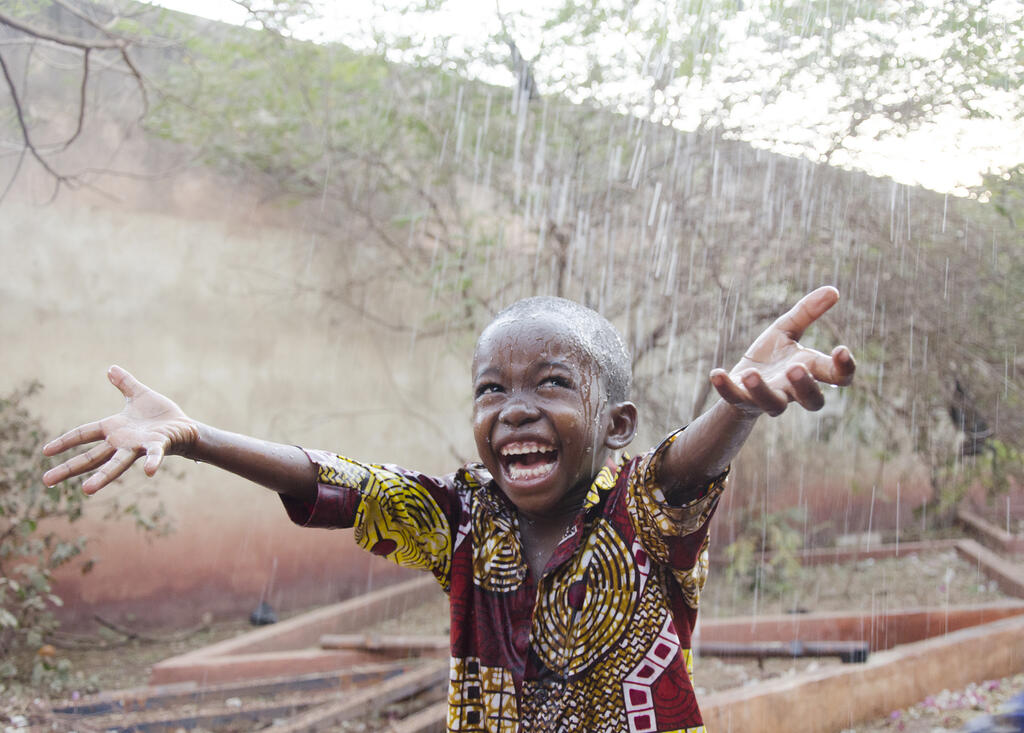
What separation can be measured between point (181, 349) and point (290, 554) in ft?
5.21

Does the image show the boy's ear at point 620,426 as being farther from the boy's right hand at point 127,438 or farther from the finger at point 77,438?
the finger at point 77,438

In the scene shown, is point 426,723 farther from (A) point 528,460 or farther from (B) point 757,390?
(B) point 757,390

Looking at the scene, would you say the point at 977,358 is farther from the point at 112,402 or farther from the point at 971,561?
the point at 112,402

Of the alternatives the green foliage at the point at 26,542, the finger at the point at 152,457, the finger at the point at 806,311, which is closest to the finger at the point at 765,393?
the finger at the point at 806,311

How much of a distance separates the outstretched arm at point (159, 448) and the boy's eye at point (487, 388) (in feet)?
1.31

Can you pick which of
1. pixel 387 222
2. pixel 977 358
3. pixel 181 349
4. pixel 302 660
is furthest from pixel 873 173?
pixel 181 349

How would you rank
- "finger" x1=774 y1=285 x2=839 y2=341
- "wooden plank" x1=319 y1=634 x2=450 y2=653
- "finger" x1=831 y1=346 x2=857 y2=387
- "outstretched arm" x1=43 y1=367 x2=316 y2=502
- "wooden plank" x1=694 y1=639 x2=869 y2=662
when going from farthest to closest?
"wooden plank" x1=319 y1=634 x2=450 y2=653
"wooden plank" x1=694 y1=639 x2=869 y2=662
"outstretched arm" x1=43 y1=367 x2=316 y2=502
"finger" x1=774 y1=285 x2=839 y2=341
"finger" x1=831 y1=346 x2=857 y2=387

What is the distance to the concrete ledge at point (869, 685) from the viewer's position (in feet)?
12.1

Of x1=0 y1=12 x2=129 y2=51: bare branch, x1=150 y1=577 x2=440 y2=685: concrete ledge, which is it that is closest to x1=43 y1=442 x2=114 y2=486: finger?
x1=0 y1=12 x2=129 y2=51: bare branch

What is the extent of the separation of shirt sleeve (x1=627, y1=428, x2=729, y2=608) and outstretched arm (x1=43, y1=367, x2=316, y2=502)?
0.70 meters

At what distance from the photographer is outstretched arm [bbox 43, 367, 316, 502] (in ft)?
5.41

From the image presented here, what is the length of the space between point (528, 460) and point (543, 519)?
0.67 ft

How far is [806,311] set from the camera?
5.16 feet

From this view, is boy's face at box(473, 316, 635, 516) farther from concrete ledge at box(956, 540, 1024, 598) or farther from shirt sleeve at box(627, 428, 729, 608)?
concrete ledge at box(956, 540, 1024, 598)
